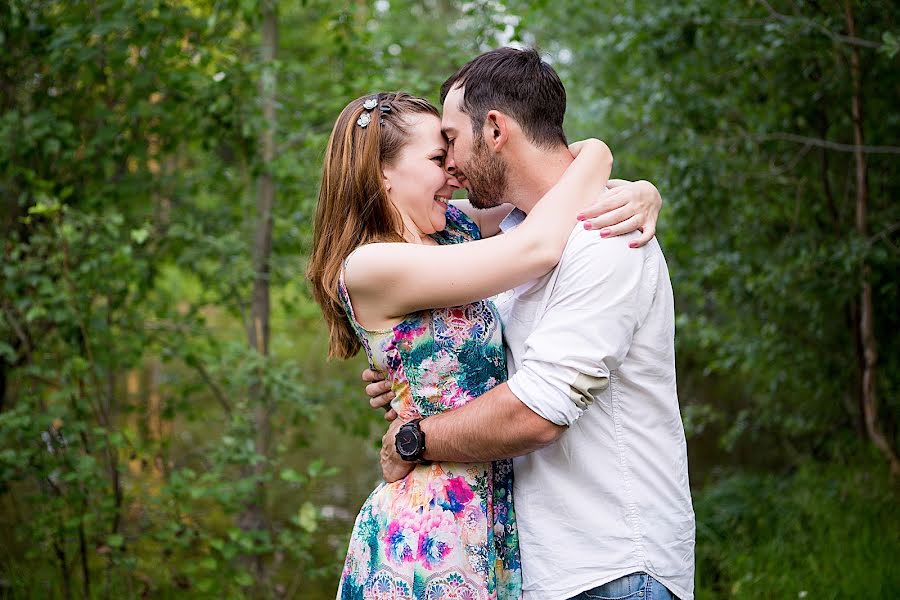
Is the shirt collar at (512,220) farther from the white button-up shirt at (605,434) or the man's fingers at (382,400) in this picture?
the man's fingers at (382,400)

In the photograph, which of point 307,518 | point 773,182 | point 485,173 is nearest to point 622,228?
point 485,173

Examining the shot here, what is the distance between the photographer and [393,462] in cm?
235

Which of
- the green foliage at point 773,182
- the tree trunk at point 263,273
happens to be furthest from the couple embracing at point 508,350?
the green foliage at point 773,182

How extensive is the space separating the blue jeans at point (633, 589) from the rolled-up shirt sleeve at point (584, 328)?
15.4 inches

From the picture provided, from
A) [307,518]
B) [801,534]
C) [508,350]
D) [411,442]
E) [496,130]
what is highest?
[496,130]

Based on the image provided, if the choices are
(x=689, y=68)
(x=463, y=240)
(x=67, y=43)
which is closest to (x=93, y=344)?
(x=67, y=43)

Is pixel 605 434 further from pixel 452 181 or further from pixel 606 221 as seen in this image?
pixel 452 181

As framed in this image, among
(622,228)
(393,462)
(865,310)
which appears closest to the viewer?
(622,228)

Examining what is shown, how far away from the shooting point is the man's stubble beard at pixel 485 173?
2.43 meters

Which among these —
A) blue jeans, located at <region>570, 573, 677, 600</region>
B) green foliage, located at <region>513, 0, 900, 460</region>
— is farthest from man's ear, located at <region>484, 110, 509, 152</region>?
green foliage, located at <region>513, 0, 900, 460</region>

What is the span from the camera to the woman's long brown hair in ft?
7.91

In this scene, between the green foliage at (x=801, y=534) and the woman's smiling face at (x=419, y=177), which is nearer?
the woman's smiling face at (x=419, y=177)

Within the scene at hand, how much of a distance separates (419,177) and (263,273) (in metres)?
3.06

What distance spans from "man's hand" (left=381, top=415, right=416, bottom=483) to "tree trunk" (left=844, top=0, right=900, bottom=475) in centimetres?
350
